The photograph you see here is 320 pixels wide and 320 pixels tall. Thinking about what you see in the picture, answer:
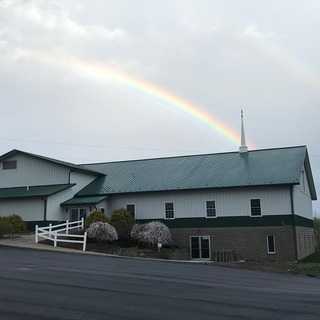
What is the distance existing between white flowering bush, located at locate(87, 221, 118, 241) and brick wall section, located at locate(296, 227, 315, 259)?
1336 cm

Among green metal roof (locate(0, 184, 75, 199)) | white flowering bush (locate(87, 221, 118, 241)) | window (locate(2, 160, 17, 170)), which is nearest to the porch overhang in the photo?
green metal roof (locate(0, 184, 75, 199))

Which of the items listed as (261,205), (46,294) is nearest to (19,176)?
(261,205)

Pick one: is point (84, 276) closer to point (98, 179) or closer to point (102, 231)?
point (102, 231)

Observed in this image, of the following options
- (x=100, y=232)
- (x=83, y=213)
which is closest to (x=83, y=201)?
(x=83, y=213)

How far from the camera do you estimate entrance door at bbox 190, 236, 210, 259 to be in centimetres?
3790

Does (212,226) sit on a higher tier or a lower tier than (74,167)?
lower

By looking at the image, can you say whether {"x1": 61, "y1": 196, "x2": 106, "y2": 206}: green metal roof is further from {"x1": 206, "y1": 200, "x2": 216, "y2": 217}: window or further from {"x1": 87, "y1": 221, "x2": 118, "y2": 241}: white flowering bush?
{"x1": 206, "y1": 200, "x2": 216, "y2": 217}: window

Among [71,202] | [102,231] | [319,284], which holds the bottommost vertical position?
[319,284]

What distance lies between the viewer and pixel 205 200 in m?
38.8

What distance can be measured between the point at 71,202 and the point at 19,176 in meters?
6.73

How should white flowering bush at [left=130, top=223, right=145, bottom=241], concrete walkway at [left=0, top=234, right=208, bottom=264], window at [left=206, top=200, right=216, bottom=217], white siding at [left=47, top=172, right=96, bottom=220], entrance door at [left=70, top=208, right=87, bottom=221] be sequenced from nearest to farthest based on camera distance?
concrete walkway at [left=0, top=234, right=208, bottom=264]
white flowering bush at [left=130, top=223, right=145, bottom=241]
window at [left=206, top=200, right=216, bottom=217]
white siding at [left=47, top=172, right=96, bottom=220]
entrance door at [left=70, top=208, right=87, bottom=221]

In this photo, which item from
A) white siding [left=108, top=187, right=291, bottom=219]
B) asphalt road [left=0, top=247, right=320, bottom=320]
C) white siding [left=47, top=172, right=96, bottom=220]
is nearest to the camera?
asphalt road [left=0, top=247, right=320, bottom=320]

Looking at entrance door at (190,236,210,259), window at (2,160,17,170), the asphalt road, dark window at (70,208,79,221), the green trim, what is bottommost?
the asphalt road

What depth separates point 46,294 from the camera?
39.7 ft
